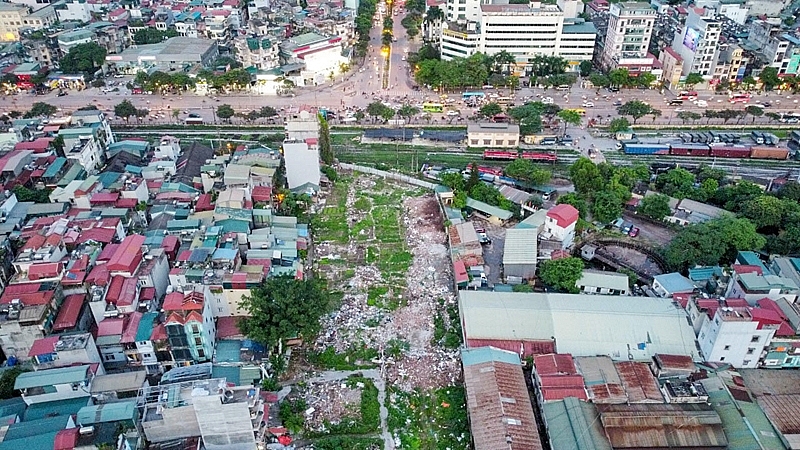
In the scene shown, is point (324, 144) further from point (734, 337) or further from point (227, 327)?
point (734, 337)

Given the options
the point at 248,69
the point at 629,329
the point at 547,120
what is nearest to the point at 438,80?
the point at 547,120

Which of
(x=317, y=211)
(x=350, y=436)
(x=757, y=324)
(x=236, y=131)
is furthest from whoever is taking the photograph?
(x=236, y=131)

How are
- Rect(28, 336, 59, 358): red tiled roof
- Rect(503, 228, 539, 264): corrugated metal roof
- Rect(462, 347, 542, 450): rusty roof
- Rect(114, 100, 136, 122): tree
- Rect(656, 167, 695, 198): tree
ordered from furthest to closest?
Rect(114, 100, 136, 122): tree → Rect(656, 167, 695, 198): tree → Rect(503, 228, 539, 264): corrugated metal roof → Rect(28, 336, 59, 358): red tiled roof → Rect(462, 347, 542, 450): rusty roof

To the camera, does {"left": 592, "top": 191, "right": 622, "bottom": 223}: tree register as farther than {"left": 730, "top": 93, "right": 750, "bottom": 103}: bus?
No

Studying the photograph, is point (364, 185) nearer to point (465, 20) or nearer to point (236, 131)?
Result: point (236, 131)

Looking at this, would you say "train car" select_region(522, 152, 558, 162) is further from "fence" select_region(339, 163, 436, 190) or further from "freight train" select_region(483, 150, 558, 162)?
"fence" select_region(339, 163, 436, 190)

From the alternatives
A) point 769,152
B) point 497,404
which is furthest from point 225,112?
point 769,152

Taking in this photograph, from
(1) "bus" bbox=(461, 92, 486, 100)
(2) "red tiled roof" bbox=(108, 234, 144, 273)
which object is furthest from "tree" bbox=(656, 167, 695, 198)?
(2) "red tiled roof" bbox=(108, 234, 144, 273)

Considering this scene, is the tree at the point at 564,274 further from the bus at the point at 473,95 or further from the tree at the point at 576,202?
the bus at the point at 473,95
